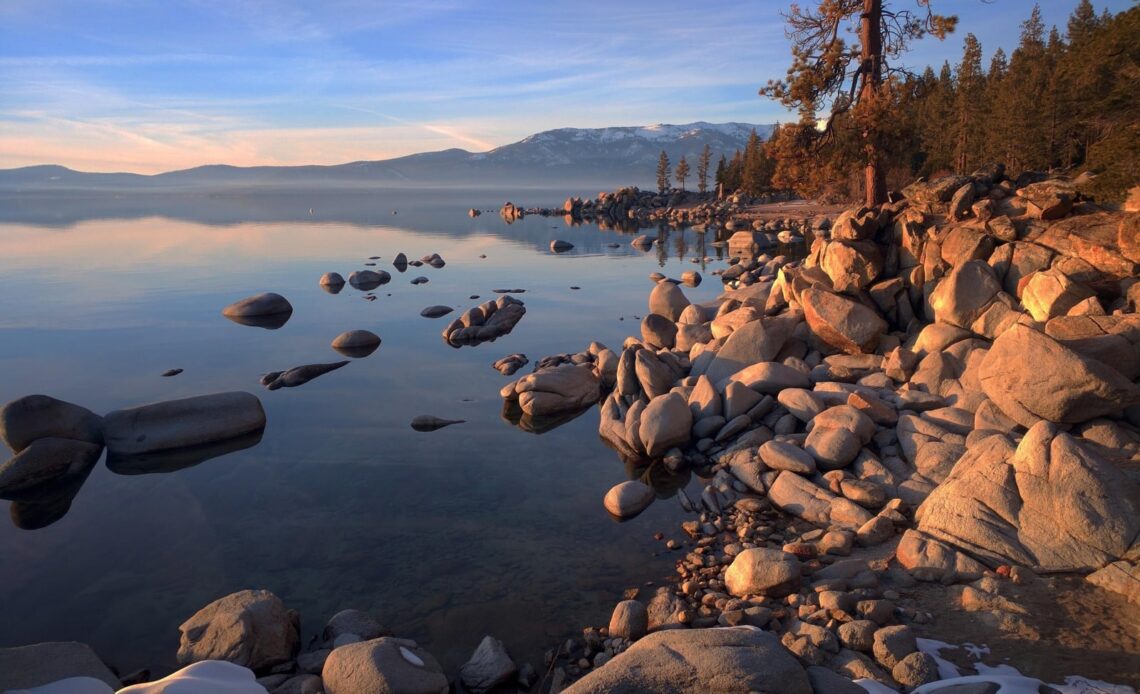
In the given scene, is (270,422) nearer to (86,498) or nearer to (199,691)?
(86,498)

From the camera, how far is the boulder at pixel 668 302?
26.8 metres

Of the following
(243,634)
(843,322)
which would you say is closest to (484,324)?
(843,322)

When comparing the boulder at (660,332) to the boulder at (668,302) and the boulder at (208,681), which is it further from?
the boulder at (208,681)

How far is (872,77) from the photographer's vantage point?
994 inches

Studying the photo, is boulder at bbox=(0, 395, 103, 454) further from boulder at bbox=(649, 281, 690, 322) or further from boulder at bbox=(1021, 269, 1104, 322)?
boulder at bbox=(1021, 269, 1104, 322)

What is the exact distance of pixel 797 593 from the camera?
10531 millimetres

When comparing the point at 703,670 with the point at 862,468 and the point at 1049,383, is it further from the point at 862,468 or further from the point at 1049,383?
the point at 1049,383

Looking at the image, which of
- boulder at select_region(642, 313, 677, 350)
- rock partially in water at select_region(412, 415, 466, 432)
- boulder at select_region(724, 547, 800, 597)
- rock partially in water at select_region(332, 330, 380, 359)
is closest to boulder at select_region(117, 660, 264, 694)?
boulder at select_region(724, 547, 800, 597)

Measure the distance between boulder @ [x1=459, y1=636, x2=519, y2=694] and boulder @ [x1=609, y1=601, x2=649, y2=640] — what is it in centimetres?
150

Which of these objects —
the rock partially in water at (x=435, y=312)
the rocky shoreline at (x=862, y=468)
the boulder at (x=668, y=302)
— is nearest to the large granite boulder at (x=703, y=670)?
the rocky shoreline at (x=862, y=468)

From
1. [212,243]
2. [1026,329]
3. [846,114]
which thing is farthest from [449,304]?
[212,243]

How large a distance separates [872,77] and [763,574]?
20.9 metres

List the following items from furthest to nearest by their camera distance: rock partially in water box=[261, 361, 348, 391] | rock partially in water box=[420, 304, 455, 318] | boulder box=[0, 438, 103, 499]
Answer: rock partially in water box=[420, 304, 455, 318] < rock partially in water box=[261, 361, 348, 391] < boulder box=[0, 438, 103, 499]

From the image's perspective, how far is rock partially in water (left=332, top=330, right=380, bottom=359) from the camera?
27.0m
